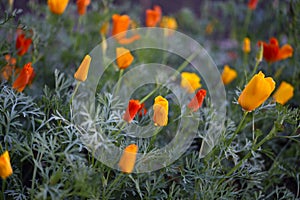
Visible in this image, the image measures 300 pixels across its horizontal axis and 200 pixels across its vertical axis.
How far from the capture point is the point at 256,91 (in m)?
0.80

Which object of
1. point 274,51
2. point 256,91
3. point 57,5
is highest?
point 57,5

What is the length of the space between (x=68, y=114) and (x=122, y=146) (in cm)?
15

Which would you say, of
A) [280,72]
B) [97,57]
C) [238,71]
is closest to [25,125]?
[97,57]

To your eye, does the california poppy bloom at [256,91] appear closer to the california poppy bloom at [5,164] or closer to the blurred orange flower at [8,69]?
the california poppy bloom at [5,164]

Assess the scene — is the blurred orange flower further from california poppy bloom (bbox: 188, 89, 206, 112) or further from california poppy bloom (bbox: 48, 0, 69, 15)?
california poppy bloom (bbox: 188, 89, 206, 112)

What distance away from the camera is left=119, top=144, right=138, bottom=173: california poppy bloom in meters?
0.73

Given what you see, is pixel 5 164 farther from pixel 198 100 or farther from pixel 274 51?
pixel 274 51

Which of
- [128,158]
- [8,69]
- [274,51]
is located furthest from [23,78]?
[274,51]

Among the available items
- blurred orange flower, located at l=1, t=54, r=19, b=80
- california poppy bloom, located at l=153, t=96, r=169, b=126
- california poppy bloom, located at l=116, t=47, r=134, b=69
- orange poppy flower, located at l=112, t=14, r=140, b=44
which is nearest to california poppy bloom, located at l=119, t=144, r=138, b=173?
california poppy bloom, located at l=153, t=96, r=169, b=126

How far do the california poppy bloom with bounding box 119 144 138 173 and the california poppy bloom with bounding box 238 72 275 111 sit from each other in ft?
0.81

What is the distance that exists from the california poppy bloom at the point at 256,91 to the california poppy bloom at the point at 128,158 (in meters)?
0.25

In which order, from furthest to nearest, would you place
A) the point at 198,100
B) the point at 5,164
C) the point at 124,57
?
the point at 124,57 < the point at 198,100 < the point at 5,164

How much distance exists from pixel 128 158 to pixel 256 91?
0.28 metres

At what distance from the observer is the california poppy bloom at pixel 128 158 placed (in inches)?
28.8
